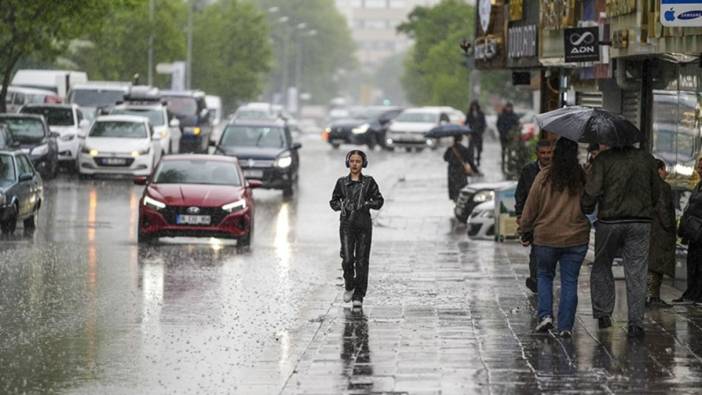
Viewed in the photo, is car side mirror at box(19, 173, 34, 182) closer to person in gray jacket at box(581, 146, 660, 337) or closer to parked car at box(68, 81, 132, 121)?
person in gray jacket at box(581, 146, 660, 337)

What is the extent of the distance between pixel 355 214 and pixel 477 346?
12.0 feet

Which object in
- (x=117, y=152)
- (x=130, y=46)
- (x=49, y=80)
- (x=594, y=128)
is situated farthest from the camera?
(x=130, y=46)

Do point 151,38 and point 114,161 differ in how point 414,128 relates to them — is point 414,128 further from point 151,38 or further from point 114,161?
point 114,161

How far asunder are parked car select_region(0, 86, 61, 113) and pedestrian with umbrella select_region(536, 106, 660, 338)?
40898 millimetres

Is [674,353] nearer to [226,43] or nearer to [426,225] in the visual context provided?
[426,225]

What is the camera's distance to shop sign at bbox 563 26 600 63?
21.7 m

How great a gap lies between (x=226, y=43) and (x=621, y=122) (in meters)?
88.8

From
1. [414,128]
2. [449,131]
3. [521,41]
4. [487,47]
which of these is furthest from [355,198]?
[414,128]

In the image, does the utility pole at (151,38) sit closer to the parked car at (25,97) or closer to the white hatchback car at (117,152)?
the parked car at (25,97)

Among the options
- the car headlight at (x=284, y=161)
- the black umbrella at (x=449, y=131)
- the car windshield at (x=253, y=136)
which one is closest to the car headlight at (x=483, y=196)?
the black umbrella at (x=449, y=131)

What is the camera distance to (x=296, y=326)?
1620 cm

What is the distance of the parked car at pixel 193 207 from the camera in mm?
26250

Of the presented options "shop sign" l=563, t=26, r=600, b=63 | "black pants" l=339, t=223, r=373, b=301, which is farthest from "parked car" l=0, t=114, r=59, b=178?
"black pants" l=339, t=223, r=373, b=301

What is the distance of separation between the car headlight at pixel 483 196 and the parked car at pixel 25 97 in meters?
25.4
